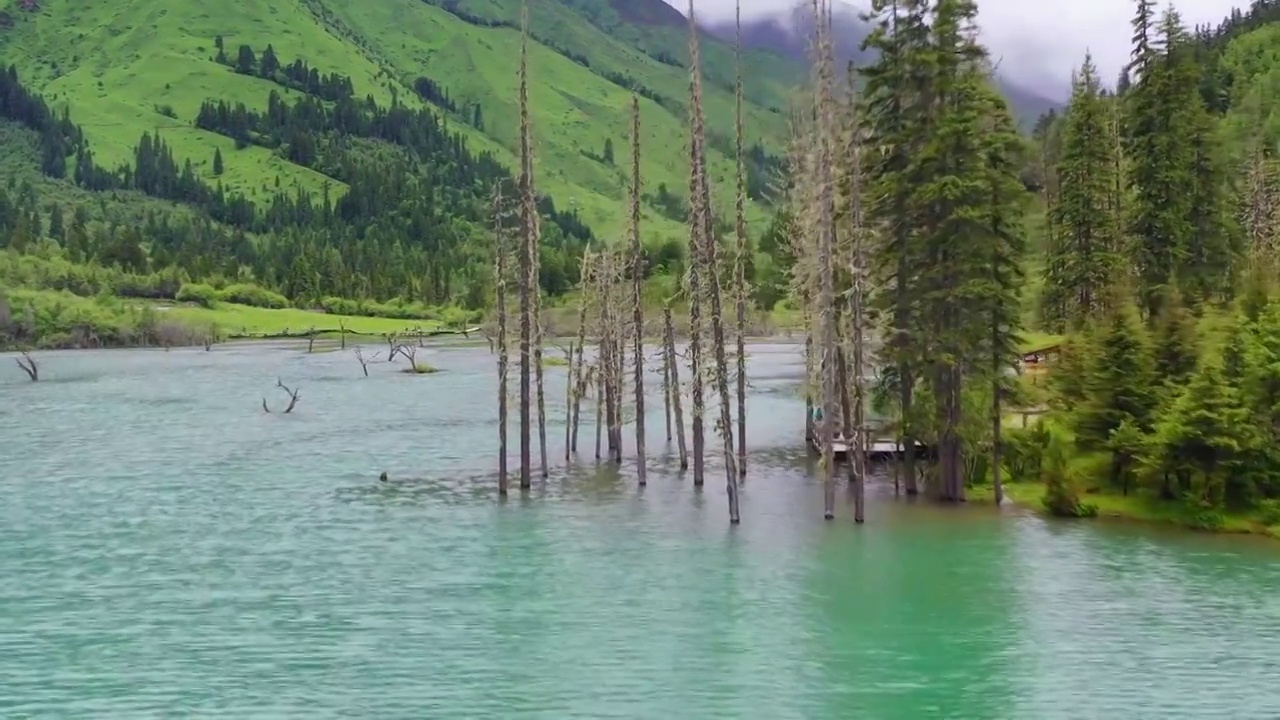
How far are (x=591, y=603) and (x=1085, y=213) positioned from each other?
5292cm

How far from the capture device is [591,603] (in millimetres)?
33312

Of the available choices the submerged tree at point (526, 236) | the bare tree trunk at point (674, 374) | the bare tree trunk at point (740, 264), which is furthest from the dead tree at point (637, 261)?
the bare tree trunk at point (740, 264)

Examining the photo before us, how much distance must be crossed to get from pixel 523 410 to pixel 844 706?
24.7 meters

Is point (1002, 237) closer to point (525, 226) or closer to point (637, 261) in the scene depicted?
point (637, 261)

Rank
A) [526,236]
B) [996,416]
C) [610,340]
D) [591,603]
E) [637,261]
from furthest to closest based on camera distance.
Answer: [610,340] → [637,261] → [526,236] → [996,416] → [591,603]

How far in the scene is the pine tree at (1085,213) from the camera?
2852 inches

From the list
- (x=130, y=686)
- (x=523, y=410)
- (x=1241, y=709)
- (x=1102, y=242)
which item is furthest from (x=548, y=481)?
(x=1102, y=242)

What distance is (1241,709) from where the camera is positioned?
24.2m

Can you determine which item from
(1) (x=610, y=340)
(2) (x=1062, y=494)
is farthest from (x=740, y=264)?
(2) (x=1062, y=494)

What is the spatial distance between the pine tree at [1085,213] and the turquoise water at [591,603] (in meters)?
27.4

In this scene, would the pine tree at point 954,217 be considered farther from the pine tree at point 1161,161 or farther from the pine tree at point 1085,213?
the pine tree at point 1085,213

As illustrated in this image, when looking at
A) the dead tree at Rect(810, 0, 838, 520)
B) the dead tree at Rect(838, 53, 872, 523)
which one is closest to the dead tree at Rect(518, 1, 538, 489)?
the dead tree at Rect(810, 0, 838, 520)

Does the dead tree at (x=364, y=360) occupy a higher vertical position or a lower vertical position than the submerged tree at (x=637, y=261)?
lower

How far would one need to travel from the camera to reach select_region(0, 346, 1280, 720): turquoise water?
1004 inches
